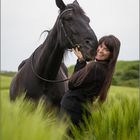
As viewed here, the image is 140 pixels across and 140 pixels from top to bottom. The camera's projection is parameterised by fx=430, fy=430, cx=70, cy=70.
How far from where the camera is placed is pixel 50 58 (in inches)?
258

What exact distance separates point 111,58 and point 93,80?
1.12ft

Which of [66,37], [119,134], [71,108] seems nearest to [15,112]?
[119,134]

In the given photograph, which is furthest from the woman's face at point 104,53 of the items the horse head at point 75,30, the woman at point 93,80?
the horse head at point 75,30

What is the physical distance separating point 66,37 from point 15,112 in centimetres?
495

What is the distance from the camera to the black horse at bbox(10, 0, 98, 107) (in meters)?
6.36

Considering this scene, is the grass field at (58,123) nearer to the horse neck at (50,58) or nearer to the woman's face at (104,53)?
the woman's face at (104,53)

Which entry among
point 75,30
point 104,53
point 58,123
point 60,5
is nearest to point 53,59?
point 75,30

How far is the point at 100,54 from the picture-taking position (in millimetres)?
4957

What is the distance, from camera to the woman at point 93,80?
477 cm

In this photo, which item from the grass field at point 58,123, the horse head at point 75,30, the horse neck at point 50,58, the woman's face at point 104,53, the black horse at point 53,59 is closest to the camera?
the grass field at point 58,123

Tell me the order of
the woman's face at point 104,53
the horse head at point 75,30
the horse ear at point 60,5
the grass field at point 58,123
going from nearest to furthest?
the grass field at point 58,123 → the woman's face at point 104,53 → the horse head at point 75,30 → the horse ear at point 60,5

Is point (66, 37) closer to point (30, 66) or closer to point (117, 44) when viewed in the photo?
point (30, 66)

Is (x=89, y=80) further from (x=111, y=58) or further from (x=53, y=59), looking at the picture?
(x=53, y=59)

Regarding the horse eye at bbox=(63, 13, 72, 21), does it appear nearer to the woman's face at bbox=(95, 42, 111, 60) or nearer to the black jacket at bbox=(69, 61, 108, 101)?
the woman's face at bbox=(95, 42, 111, 60)
